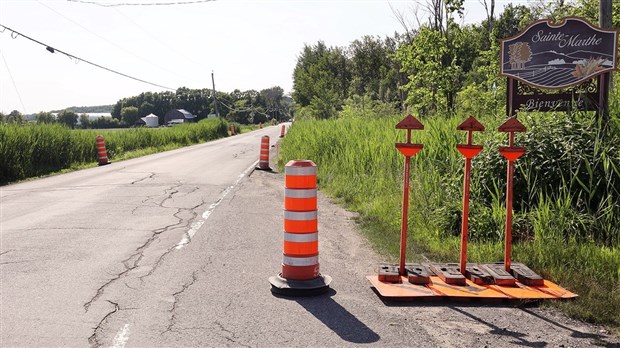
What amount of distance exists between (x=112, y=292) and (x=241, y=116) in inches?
5246

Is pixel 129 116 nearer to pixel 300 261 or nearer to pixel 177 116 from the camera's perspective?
pixel 177 116

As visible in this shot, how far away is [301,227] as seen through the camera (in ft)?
17.1

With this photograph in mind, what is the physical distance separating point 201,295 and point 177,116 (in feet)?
441

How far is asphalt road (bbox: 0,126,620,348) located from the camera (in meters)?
4.04

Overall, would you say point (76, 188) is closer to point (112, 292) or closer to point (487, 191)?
point (112, 292)

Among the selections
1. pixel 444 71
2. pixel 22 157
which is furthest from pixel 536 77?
pixel 22 157

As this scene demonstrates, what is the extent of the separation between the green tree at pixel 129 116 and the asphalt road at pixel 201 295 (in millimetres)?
136537

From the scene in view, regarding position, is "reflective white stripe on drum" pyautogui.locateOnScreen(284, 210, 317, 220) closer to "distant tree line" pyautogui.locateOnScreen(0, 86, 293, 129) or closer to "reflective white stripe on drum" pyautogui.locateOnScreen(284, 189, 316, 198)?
"reflective white stripe on drum" pyautogui.locateOnScreen(284, 189, 316, 198)

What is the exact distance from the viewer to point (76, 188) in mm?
13305

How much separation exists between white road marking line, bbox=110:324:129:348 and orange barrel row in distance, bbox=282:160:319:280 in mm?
1655

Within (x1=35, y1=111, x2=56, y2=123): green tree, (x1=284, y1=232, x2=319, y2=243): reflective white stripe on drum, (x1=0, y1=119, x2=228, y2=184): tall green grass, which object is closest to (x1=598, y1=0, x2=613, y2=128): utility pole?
(x1=284, y1=232, x2=319, y2=243): reflective white stripe on drum

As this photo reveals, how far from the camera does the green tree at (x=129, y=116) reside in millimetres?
138250

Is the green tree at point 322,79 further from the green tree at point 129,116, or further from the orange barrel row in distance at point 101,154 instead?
the green tree at point 129,116

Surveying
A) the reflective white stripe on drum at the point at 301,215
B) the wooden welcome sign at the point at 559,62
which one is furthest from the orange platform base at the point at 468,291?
the wooden welcome sign at the point at 559,62
